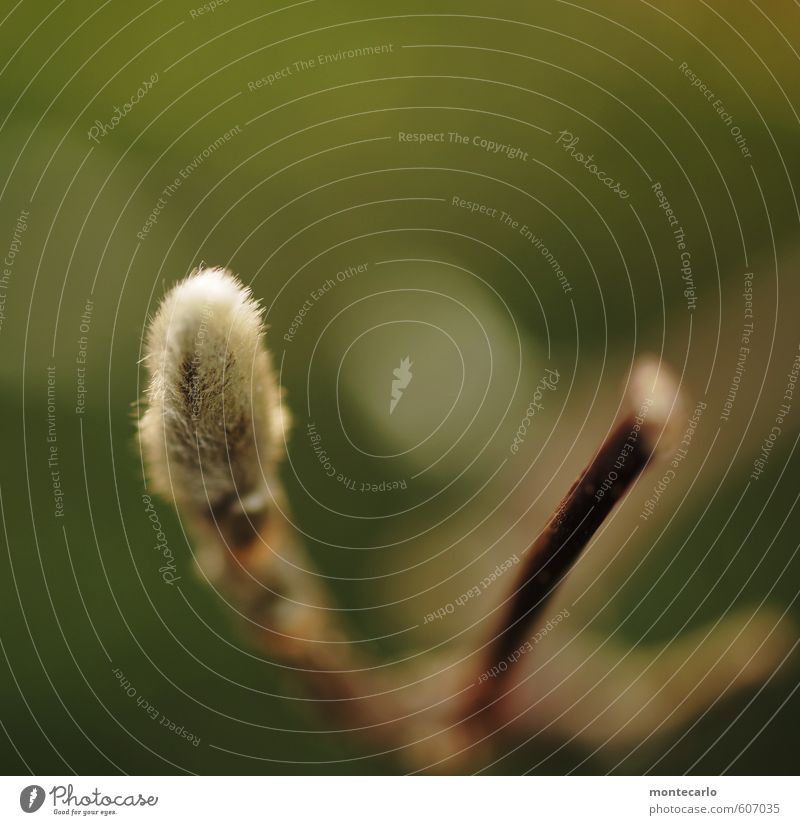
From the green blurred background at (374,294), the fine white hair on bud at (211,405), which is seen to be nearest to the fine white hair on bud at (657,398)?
the green blurred background at (374,294)

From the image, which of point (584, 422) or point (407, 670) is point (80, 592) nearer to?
point (407, 670)

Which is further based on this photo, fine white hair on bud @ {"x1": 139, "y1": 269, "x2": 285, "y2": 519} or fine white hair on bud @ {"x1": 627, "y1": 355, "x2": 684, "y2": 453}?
fine white hair on bud @ {"x1": 627, "y1": 355, "x2": 684, "y2": 453}

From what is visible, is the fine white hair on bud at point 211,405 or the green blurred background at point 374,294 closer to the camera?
the fine white hair on bud at point 211,405
